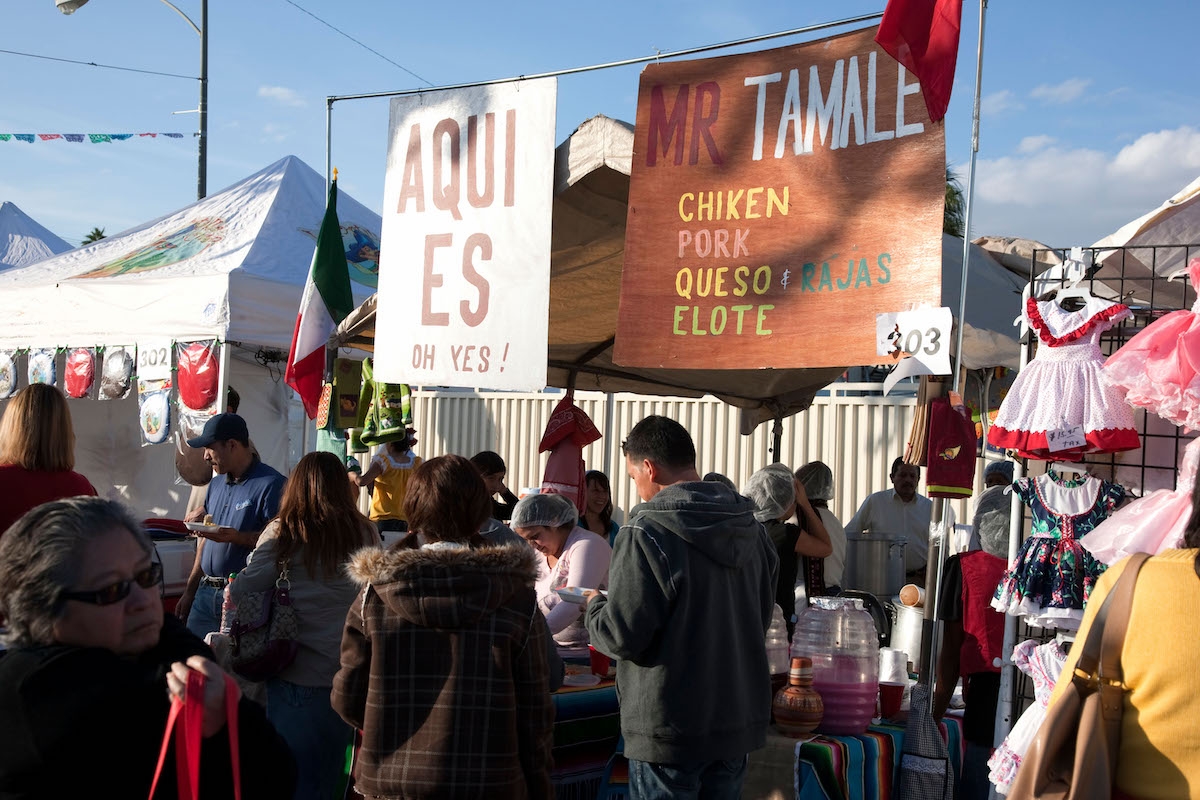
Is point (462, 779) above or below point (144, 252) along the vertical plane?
below

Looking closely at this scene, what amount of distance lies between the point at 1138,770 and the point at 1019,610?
1207 millimetres

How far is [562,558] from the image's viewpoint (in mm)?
4535

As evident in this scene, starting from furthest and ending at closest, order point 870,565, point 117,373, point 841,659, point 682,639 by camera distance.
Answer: point 117,373, point 870,565, point 841,659, point 682,639

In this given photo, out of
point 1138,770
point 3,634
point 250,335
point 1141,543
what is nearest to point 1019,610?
point 1141,543

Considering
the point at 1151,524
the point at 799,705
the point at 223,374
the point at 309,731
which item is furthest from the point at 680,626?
the point at 223,374

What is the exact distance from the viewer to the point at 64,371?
32.0 ft

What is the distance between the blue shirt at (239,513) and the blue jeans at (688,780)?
88.3 inches

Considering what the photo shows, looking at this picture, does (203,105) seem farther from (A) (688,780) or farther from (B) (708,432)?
(A) (688,780)

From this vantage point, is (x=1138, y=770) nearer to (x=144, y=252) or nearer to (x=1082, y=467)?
(x=1082, y=467)

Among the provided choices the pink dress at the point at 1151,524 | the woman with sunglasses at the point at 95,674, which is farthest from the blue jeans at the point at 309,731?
the pink dress at the point at 1151,524

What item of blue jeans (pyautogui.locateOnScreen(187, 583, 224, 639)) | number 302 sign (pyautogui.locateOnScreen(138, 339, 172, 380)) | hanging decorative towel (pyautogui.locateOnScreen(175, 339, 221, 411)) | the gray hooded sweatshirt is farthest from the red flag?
number 302 sign (pyautogui.locateOnScreen(138, 339, 172, 380))

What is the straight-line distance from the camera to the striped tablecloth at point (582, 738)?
146 inches

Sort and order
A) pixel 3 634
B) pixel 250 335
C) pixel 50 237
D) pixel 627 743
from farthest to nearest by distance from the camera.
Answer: pixel 50 237 < pixel 250 335 < pixel 627 743 < pixel 3 634

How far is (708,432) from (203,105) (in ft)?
23.5
